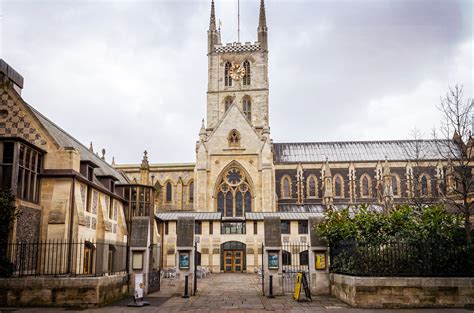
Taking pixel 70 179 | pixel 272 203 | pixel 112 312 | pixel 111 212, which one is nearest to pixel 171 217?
pixel 272 203

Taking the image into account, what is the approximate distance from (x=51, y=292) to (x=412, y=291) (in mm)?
13350

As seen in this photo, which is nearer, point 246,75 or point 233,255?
point 233,255

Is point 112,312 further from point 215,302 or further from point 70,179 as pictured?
point 70,179

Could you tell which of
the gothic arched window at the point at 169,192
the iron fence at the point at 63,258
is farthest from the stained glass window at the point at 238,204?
the iron fence at the point at 63,258

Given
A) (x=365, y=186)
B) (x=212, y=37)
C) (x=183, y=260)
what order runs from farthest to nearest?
(x=212, y=37) → (x=365, y=186) → (x=183, y=260)

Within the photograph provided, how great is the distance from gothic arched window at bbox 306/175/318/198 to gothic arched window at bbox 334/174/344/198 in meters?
2.57

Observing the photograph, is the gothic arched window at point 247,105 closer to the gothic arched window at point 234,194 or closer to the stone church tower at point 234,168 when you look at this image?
the stone church tower at point 234,168

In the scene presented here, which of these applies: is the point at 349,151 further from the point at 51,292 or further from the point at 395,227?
the point at 51,292

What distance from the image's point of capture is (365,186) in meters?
59.5

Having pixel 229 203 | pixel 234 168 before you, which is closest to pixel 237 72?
pixel 234 168

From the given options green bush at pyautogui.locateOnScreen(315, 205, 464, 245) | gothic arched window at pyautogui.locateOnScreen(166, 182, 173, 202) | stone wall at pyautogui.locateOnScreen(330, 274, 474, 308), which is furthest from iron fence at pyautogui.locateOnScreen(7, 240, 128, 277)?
gothic arched window at pyautogui.locateOnScreen(166, 182, 173, 202)

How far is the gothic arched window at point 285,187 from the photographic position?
58.7 m

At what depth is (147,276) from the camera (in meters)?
21.4

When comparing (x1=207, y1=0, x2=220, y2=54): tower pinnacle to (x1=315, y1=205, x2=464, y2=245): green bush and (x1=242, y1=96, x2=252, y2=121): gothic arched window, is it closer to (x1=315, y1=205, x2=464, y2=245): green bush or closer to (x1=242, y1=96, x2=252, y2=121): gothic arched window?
(x1=242, y1=96, x2=252, y2=121): gothic arched window
